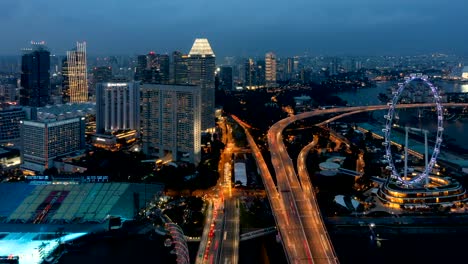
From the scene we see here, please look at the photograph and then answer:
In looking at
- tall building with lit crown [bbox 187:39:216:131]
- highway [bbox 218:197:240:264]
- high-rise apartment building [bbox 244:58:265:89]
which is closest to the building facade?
tall building with lit crown [bbox 187:39:216:131]

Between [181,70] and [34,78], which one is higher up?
[181,70]

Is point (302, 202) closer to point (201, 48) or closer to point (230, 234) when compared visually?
point (230, 234)

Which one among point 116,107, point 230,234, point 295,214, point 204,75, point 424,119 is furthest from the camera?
point 424,119

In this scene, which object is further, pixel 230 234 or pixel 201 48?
pixel 201 48

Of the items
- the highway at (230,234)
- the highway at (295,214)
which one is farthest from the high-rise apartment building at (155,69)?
the highway at (230,234)

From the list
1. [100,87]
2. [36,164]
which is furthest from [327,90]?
[36,164]

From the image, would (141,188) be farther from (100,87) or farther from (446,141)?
(446,141)

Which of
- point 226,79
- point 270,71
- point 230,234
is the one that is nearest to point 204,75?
point 230,234
